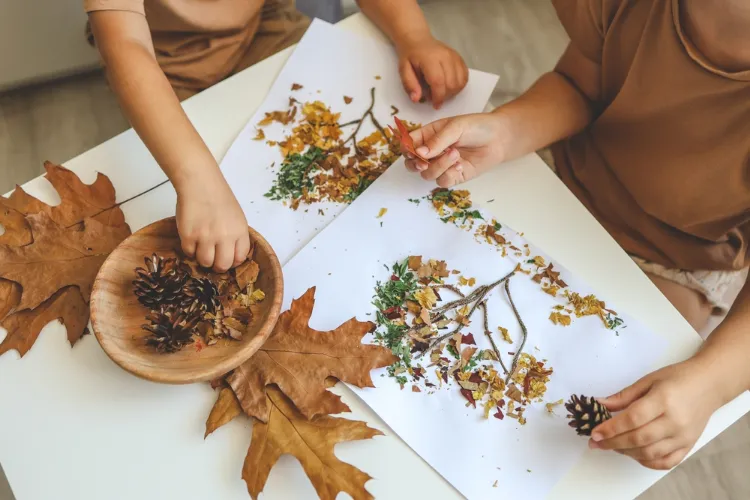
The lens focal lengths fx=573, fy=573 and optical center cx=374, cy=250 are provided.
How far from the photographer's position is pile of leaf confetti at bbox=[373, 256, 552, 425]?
591 millimetres

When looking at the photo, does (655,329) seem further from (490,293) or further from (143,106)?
(143,106)

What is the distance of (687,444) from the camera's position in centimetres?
58

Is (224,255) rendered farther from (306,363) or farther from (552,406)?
(552,406)

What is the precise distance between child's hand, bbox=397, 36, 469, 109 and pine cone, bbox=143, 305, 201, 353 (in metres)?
0.39

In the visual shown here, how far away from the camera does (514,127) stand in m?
0.72

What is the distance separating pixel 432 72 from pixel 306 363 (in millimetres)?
396

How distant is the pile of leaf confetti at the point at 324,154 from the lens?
689 millimetres

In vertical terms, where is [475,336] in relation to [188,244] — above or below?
below

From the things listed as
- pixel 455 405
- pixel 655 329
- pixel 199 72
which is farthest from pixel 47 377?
pixel 655 329

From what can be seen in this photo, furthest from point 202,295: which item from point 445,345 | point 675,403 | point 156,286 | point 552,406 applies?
point 675,403

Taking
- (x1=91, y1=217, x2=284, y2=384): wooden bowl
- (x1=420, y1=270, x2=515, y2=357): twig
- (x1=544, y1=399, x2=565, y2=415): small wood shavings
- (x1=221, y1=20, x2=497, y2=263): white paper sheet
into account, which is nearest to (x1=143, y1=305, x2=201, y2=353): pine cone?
(x1=91, y1=217, x2=284, y2=384): wooden bowl

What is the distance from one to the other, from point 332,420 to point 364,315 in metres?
0.12

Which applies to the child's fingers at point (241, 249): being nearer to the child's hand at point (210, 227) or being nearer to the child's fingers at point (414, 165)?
the child's hand at point (210, 227)

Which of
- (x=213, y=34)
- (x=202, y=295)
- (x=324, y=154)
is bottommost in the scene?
(x=202, y=295)
